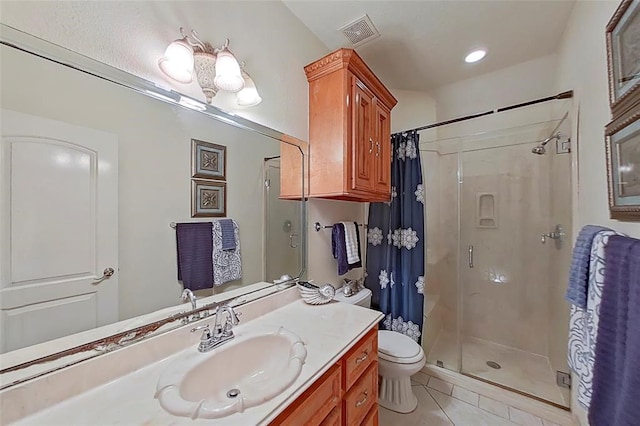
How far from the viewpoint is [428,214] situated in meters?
2.41

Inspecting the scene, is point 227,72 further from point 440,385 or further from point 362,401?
point 440,385

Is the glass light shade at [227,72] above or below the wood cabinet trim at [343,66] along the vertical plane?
below

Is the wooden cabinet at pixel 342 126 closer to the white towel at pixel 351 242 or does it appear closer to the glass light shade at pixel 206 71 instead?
the white towel at pixel 351 242

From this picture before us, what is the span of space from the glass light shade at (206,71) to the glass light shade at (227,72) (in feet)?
0.07

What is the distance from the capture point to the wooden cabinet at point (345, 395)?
77 centimetres

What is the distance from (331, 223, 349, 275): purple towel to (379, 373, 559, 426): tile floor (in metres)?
0.98

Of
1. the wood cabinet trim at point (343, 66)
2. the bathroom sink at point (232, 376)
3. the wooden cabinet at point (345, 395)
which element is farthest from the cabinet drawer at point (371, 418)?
the wood cabinet trim at point (343, 66)

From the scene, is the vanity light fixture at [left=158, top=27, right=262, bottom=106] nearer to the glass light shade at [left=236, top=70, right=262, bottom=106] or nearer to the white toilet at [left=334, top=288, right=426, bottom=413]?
the glass light shade at [left=236, top=70, right=262, bottom=106]

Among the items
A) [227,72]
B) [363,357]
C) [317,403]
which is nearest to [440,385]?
[363,357]

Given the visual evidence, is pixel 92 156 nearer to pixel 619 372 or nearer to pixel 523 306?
pixel 619 372

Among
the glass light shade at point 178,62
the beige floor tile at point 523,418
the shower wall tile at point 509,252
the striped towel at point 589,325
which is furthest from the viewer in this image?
the shower wall tile at point 509,252

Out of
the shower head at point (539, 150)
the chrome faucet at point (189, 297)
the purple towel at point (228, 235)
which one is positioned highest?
the shower head at point (539, 150)

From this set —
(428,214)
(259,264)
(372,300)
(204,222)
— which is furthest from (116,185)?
(428,214)

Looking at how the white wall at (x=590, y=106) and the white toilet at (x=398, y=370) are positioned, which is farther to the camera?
the white toilet at (x=398, y=370)
